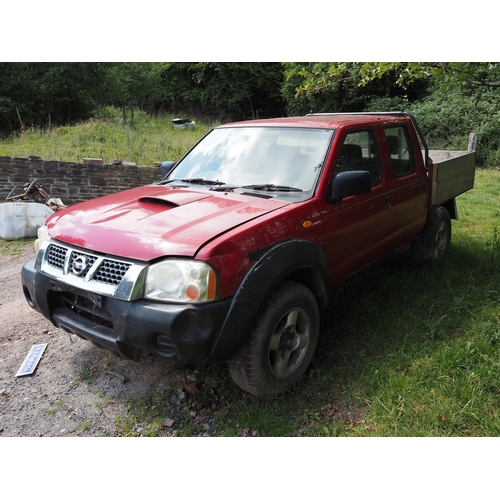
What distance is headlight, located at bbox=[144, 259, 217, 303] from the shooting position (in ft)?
8.40

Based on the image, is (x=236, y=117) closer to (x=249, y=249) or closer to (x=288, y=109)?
(x=288, y=109)

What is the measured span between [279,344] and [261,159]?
1.58 meters

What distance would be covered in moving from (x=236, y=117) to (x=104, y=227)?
28072 millimetres

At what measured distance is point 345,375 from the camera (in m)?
3.46

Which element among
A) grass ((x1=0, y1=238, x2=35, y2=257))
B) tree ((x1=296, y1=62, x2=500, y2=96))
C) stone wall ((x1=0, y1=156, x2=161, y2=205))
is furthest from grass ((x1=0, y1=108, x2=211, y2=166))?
tree ((x1=296, y1=62, x2=500, y2=96))

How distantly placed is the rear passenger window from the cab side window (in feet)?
0.97

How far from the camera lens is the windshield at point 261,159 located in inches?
141

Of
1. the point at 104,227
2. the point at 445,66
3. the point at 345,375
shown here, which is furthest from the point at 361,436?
the point at 445,66

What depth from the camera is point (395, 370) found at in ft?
11.3

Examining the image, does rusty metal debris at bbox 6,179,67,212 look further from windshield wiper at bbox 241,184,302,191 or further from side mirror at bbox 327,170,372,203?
side mirror at bbox 327,170,372,203

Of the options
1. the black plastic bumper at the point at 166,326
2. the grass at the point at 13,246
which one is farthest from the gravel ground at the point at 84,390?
the grass at the point at 13,246

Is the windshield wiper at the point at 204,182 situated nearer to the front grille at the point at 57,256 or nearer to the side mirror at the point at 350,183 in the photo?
the side mirror at the point at 350,183

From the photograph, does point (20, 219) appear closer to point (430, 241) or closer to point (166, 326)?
point (166, 326)

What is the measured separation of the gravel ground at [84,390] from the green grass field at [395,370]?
79 millimetres
